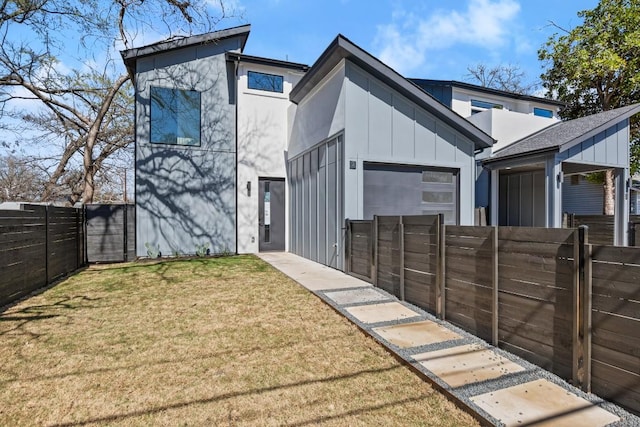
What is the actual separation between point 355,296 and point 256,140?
738 centimetres

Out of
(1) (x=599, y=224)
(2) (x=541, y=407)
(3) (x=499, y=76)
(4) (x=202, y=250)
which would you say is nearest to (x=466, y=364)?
(2) (x=541, y=407)

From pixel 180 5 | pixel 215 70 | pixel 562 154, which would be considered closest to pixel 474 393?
pixel 562 154

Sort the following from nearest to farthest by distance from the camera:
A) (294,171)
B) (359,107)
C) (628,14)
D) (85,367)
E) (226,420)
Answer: (226,420)
(85,367)
(359,107)
(294,171)
(628,14)

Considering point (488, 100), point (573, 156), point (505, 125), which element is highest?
point (488, 100)

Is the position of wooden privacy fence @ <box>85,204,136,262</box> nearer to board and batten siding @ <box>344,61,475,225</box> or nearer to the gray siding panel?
the gray siding panel

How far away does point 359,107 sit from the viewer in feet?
23.5

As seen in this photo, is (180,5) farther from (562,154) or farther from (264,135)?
(562,154)

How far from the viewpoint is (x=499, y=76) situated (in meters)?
23.8

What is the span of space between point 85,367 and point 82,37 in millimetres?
10942

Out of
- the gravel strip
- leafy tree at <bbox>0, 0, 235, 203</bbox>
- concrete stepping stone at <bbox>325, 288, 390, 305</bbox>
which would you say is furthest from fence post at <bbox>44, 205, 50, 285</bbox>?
the gravel strip

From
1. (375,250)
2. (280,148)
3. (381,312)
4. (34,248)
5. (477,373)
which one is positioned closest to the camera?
(477,373)

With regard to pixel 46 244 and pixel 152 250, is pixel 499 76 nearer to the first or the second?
pixel 152 250

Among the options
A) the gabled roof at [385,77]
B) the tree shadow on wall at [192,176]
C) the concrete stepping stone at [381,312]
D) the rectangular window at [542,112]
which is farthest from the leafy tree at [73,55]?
the rectangular window at [542,112]

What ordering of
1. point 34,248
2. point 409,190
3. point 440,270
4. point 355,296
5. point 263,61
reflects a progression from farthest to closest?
1. point 263,61
2. point 409,190
3. point 34,248
4. point 355,296
5. point 440,270
